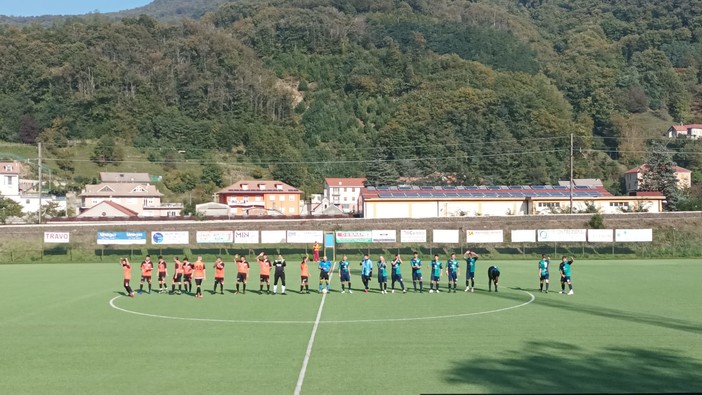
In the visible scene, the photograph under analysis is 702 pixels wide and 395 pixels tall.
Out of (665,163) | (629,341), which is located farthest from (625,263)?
(665,163)

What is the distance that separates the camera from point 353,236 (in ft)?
170

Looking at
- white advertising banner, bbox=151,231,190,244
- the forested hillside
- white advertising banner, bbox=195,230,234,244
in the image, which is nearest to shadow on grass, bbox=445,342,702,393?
white advertising banner, bbox=195,230,234,244

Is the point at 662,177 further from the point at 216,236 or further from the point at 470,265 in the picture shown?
the point at 470,265

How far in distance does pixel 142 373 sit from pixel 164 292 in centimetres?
1449

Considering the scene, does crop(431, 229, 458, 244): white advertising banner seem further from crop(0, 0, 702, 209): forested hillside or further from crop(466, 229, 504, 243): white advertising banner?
crop(0, 0, 702, 209): forested hillside

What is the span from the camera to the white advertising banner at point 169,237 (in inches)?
2037

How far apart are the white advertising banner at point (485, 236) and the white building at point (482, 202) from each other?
1986cm

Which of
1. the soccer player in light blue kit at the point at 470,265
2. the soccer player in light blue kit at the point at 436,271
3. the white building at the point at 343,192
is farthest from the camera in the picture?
the white building at the point at 343,192

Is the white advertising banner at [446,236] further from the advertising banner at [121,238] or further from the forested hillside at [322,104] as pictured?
the forested hillside at [322,104]

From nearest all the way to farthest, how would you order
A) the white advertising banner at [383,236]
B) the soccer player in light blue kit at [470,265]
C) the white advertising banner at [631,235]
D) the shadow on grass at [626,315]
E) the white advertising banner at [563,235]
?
the shadow on grass at [626,315] → the soccer player in light blue kit at [470,265] → the white advertising banner at [563,235] → the white advertising banner at [631,235] → the white advertising banner at [383,236]

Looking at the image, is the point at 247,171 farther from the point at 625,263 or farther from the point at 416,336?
the point at 416,336

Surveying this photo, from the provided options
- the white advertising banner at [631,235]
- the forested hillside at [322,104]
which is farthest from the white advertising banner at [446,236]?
the forested hillside at [322,104]

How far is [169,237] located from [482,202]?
38.2 meters

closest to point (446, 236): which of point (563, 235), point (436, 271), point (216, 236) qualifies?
point (563, 235)
